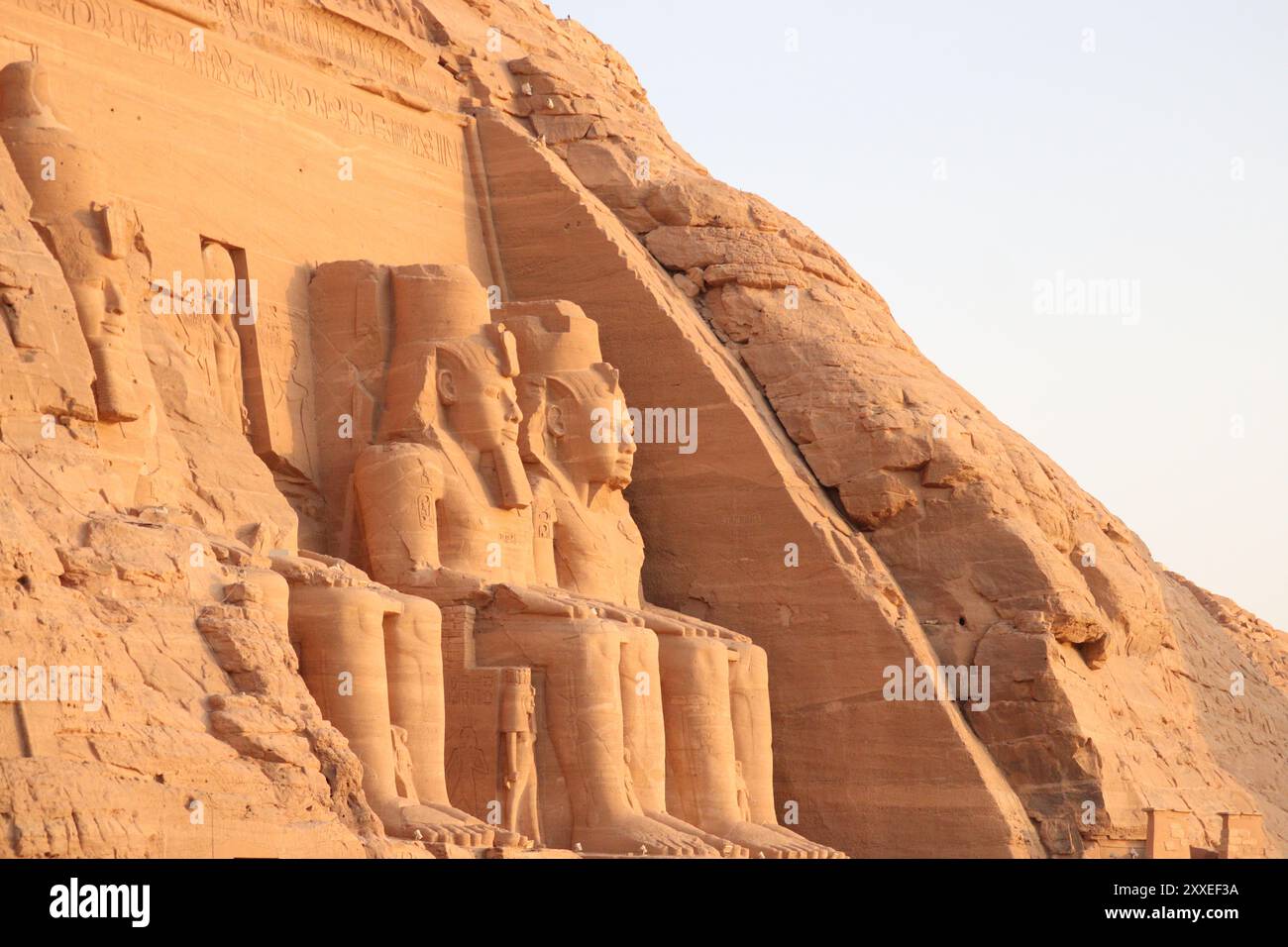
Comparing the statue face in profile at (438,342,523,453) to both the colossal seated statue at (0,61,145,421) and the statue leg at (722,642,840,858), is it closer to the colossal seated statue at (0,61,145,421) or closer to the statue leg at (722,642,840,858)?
the statue leg at (722,642,840,858)

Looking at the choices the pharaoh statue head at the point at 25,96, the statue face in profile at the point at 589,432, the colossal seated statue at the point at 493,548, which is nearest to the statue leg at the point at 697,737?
the colossal seated statue at the point at 493,548

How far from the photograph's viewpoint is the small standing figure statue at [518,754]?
1260cm

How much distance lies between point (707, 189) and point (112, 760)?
927cm

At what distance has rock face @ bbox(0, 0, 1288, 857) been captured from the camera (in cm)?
1002

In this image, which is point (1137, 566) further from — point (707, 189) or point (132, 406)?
point (132, 406)

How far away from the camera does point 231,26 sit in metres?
15.0

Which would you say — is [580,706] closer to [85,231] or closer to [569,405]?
[569,405]

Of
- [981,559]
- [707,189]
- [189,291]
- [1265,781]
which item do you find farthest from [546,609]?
[1265,781]

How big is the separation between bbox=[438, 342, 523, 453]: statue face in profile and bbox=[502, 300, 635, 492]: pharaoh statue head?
0.54m

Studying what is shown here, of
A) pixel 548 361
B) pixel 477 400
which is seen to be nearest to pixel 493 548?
pixel 477 400

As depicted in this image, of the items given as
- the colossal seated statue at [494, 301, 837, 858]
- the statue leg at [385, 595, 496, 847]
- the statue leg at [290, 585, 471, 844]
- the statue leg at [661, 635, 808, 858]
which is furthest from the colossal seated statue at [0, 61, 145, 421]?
the statue leg at [661, 635, 808, 858]

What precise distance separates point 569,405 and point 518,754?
9.74ft

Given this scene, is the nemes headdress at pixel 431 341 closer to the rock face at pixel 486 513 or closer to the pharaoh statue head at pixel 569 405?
the rock face at pixel 486 513

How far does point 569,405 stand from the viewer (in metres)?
14.9
